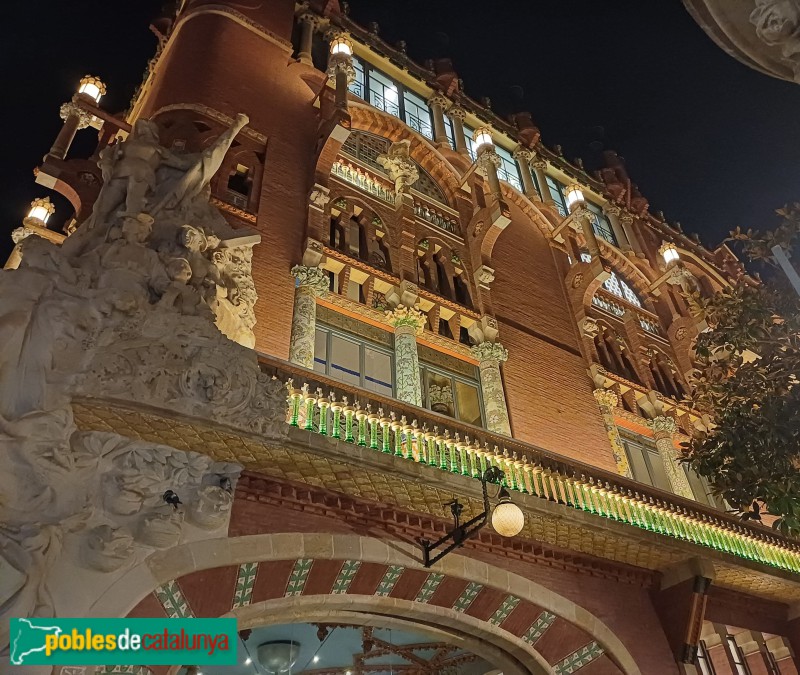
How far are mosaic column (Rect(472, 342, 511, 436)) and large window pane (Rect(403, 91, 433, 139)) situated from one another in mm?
7140

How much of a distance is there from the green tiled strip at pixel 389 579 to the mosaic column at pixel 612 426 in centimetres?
637

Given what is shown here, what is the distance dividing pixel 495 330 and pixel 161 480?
25.7ft

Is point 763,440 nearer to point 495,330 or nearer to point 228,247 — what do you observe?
point 495,330

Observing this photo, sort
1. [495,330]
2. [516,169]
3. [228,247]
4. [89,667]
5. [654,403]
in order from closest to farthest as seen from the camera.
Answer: [89,667] < [228,247] < [495,330] < [654,403] < [516,169]

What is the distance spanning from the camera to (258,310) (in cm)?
1041

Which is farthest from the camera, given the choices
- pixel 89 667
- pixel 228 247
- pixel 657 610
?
pixel 657 610

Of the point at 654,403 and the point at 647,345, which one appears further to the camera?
the point at 647,345

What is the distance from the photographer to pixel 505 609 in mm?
8984

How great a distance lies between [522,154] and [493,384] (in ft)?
31.6

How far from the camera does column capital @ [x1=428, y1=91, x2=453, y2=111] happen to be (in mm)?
18656

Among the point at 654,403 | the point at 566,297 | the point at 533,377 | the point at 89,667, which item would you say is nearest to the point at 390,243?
the point at 533,377

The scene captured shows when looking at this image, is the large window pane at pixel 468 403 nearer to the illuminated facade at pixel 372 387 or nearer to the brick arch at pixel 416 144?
the illuminated facade at pixel 372 387

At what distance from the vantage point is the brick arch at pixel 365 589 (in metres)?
6.91

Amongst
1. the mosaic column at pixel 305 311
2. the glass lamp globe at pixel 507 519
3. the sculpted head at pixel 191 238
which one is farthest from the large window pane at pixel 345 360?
the glass lamp globe at pixel 507 519
